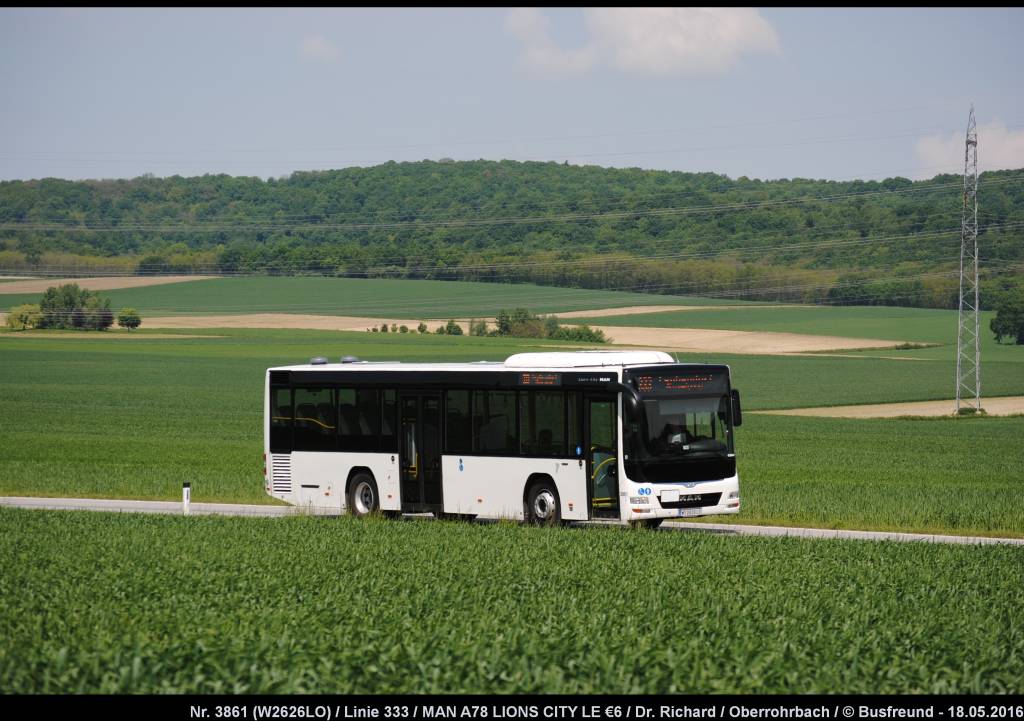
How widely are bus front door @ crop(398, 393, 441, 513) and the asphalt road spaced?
2.52 meters

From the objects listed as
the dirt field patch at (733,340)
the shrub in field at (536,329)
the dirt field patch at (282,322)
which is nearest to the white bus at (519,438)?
the dirt field patch at (733,340)

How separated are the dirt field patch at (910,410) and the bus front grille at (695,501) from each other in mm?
39375

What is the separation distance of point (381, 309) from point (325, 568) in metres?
99.5

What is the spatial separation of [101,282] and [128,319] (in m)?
22.4

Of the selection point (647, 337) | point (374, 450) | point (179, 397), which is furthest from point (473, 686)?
point (647, 337)

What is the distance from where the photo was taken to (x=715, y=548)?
19.2m

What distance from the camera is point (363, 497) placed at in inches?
1056

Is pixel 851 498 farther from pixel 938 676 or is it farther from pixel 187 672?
pixel 187 672

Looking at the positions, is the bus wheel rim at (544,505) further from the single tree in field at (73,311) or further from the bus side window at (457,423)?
the single tree in field at (73,311)

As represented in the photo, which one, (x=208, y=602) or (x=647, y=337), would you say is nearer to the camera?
(x=208, y=602)

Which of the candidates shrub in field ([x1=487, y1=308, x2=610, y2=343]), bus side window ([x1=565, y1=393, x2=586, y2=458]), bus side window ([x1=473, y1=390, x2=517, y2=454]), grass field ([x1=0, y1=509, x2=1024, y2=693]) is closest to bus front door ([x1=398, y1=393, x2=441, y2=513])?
bus side window ([x1=473, y1=390, x2=517, y2=454])

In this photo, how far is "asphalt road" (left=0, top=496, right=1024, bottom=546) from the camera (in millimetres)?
23781

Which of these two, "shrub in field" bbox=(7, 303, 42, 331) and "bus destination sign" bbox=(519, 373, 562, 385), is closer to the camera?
"bus destination sign" bbox=(519, 373, 562, 385)
